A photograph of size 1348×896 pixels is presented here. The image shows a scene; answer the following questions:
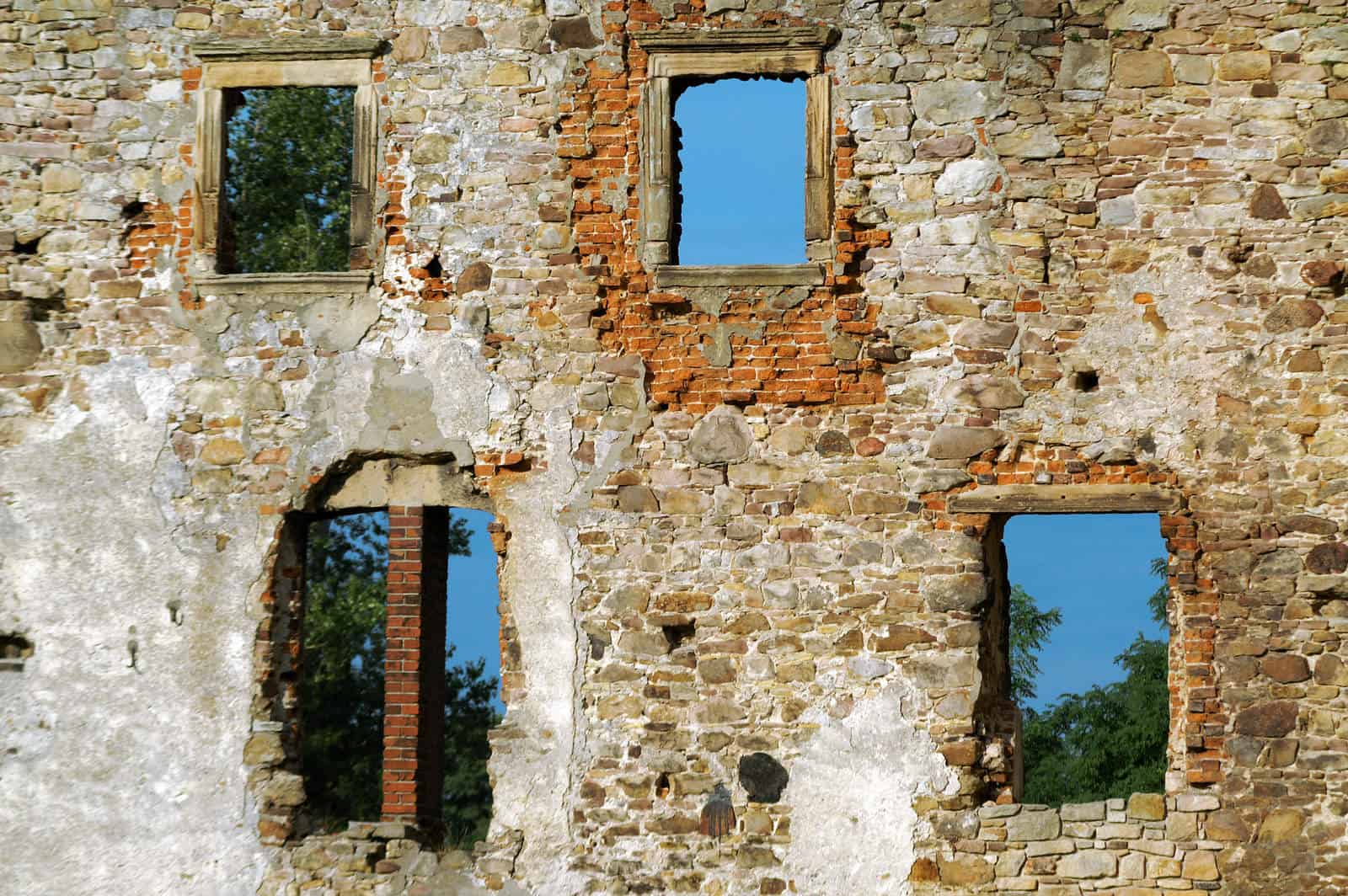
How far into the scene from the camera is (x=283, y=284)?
963 cm

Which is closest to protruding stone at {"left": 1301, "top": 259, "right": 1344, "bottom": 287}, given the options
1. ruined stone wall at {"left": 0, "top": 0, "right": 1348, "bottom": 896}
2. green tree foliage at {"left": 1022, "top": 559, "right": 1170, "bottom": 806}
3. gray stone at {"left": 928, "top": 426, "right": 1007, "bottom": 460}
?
ruined stone wall at {"left": 0, "top": 0, "right": 1348, "bottom": 896}

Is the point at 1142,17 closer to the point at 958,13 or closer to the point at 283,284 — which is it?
the point at 958,13

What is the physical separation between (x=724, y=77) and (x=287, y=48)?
2.67m

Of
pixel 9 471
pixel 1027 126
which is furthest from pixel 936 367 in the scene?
pixel 9 471

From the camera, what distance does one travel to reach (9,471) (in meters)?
9.59

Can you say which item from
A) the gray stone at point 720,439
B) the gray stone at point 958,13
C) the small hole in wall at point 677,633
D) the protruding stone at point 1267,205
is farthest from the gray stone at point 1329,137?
the small hole in wall at point 677,633

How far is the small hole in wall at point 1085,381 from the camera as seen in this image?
29.9 feet

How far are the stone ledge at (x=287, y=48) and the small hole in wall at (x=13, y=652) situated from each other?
3698mm

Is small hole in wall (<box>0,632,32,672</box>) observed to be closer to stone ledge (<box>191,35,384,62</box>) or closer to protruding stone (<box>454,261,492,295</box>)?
protruding stone (<box>454,261,492,295</box>)

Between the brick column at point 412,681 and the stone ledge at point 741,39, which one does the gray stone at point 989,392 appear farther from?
the brick column at point 412,681

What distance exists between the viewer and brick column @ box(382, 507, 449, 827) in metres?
9.30

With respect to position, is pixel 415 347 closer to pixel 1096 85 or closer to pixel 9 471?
pixel 9 471

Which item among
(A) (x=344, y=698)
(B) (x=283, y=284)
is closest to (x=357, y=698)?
(A) (x=344, y=698)

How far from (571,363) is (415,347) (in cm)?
95
